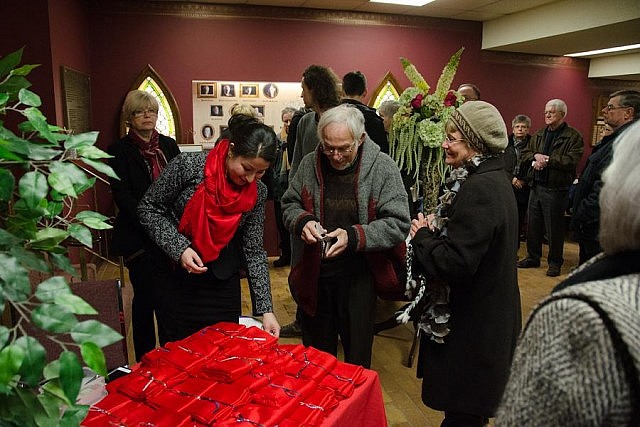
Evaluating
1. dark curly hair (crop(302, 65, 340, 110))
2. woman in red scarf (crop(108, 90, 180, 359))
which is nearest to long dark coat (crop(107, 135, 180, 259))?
woman in red scarf (crop(108, 90, 180, 359))

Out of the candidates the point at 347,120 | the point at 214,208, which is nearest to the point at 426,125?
the point at 347,120

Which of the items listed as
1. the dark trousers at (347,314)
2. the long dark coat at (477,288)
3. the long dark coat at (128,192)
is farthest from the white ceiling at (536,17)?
the dark trousers at (347,314)

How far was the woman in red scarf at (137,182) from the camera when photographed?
2.40 metres

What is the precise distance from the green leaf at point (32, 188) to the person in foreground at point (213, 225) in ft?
3.47

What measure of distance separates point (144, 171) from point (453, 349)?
170 centimetres

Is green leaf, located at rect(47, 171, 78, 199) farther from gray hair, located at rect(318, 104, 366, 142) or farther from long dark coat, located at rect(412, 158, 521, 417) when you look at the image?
gray hair, located at rect(318, 104, 366, 142)

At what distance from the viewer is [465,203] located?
1.65 m

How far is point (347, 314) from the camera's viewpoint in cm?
215

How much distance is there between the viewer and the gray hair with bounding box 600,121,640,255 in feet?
2.19

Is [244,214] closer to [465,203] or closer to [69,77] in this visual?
[465,203]

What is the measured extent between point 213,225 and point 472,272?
0.92 meters

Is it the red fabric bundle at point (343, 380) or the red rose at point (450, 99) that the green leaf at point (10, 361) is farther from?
the red rose at point (450, 99)

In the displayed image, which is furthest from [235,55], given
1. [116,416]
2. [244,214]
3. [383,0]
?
[116,416]

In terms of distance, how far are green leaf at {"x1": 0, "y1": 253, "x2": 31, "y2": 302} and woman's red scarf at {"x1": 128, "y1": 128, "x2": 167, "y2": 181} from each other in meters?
1.98
